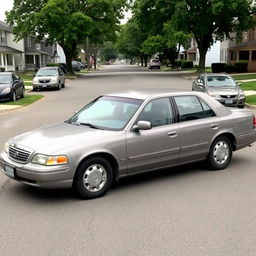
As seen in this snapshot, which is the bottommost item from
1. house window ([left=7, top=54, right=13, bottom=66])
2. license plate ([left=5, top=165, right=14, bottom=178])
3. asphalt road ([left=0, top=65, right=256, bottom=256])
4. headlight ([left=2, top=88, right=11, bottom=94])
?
asphalt road ([left=0, top=65, right=256, bottom=256])

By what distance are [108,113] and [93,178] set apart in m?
1.35

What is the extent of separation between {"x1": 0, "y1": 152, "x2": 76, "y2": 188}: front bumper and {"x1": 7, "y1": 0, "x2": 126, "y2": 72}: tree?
40768mm

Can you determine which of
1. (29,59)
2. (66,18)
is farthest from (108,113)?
(29,59)

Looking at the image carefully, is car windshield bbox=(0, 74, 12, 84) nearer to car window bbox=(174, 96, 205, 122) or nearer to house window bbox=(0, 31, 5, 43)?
car window bbox=(174, 96, 205, 122)

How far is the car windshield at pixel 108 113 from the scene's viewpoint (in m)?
6.83

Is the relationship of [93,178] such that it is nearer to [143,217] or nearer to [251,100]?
[143,217]

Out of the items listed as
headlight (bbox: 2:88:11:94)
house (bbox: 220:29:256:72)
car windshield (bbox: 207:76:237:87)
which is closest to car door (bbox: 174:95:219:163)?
car windshield (bbox: 207:76:237:87)

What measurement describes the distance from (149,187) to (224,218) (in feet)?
5.39

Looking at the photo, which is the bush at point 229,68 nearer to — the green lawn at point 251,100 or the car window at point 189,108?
the green lawn at point 251,100

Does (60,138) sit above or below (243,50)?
below

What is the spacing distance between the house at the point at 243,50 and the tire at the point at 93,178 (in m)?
44.6

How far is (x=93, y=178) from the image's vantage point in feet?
20.5

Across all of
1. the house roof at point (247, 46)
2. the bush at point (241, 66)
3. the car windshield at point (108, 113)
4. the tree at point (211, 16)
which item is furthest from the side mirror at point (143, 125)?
the house roof at point (247, 46)

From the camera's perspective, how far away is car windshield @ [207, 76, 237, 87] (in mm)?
18297
